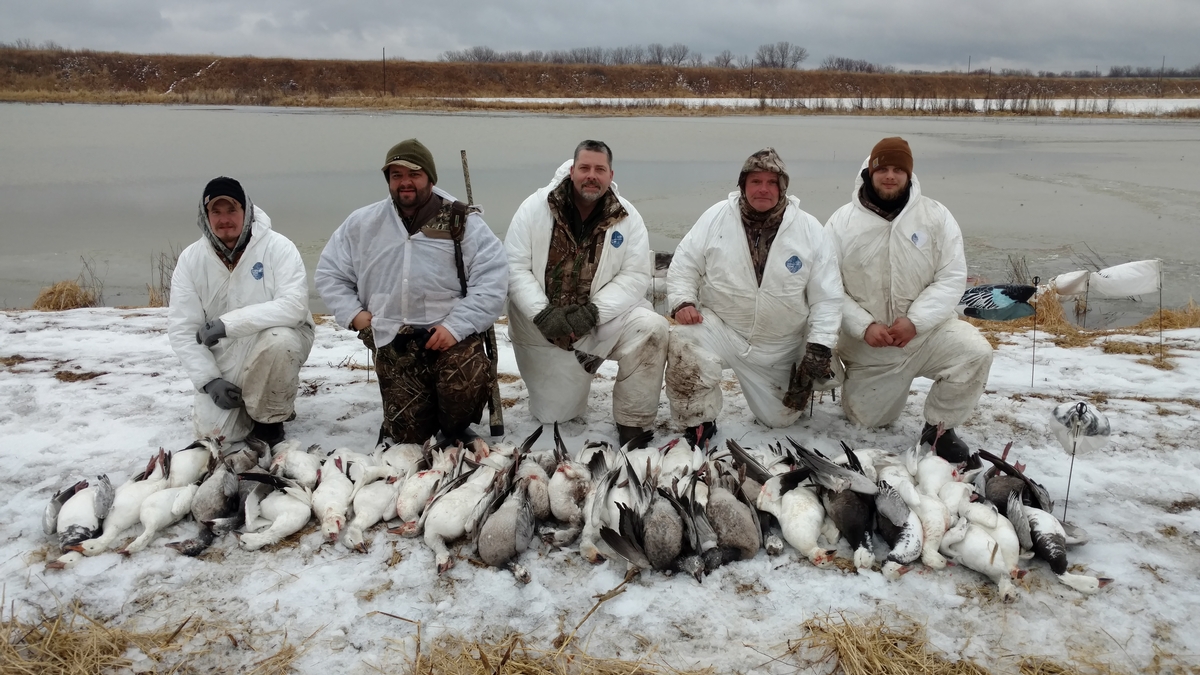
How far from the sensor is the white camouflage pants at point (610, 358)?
4547 mm

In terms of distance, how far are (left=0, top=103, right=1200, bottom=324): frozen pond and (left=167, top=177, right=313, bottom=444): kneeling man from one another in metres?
5.01

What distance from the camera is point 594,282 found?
15.2 feet

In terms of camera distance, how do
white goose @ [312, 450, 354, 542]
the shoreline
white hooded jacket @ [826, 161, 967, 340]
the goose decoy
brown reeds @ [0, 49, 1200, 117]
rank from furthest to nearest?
brown reeds @ [0, 49, 1200, 117]
the shoreline
white hooded jacket @ [826, 161, 967, 340]
white goose @ [312, 450, 354, 542]
the goose decoy

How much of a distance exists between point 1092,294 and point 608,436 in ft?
24.8

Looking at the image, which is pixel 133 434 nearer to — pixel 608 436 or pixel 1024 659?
pixel 608 436

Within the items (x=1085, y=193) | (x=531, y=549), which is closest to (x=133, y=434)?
(x=531, y=549)

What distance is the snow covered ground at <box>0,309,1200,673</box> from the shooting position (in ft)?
9.75

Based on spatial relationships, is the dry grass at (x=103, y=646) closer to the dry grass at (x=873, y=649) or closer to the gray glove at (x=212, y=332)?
the gray glove at (x=212, y=332)

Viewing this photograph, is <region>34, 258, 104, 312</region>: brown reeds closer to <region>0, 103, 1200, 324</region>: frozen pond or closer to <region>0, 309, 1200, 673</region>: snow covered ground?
<region>0, 103, 1200, 324</region>: frozen pond

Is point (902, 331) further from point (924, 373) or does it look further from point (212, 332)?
point (212, 332)

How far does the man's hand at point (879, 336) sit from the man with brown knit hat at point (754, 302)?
0.20m

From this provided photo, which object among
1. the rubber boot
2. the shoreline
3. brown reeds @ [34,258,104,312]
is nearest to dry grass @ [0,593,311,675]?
the rubber boot

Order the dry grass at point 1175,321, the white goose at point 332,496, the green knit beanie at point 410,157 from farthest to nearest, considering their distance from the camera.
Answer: the dry grass at point 1175,321, the green knit beanie at point 410,157, the white goose at point 332,496

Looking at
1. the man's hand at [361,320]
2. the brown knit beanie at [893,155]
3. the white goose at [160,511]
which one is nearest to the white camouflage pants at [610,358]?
the man's hand at [361,320]
